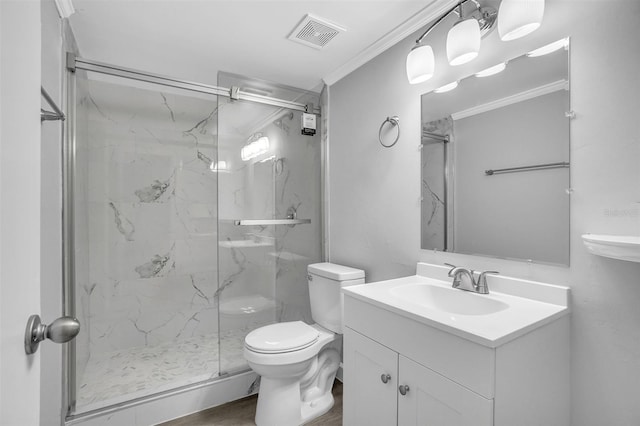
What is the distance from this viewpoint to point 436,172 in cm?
167

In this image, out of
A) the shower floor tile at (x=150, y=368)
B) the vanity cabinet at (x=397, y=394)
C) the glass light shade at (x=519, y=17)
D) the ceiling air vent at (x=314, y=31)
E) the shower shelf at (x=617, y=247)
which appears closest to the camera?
the shower shelf at (x=617, y=247)

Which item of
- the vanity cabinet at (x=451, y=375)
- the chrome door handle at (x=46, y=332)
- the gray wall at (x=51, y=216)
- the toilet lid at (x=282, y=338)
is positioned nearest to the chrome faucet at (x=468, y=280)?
the vanity cabinet at (x=451, y=375)

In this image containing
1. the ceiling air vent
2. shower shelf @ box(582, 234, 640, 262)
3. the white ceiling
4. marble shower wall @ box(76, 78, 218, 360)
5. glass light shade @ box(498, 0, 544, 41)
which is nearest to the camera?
shower shelf @ box(582, 234, 640, 262)

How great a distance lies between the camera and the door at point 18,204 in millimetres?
447

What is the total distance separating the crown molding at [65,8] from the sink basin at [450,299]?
216cm

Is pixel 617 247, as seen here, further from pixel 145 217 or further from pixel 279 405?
pixel 145 217

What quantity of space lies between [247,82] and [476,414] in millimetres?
2205

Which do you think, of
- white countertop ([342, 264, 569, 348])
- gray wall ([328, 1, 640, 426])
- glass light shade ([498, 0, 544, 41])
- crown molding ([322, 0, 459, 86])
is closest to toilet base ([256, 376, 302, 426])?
white countertop ([342, 264, 569, 348])

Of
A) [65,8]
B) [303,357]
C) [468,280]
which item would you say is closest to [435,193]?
[468,280]

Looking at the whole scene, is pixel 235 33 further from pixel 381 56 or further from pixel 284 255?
pixel 284 255

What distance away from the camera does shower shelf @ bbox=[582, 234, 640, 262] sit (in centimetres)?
86

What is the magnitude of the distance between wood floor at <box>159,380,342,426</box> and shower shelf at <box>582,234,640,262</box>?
1.60m

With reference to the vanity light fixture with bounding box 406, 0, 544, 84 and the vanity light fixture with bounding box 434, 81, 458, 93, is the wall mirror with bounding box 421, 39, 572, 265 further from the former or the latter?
the vanity light fixture with bounding box 406, 0, 544, 84

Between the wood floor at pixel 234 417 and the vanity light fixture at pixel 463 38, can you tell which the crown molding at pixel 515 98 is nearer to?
the vanity light fixture at pixel 463 38
